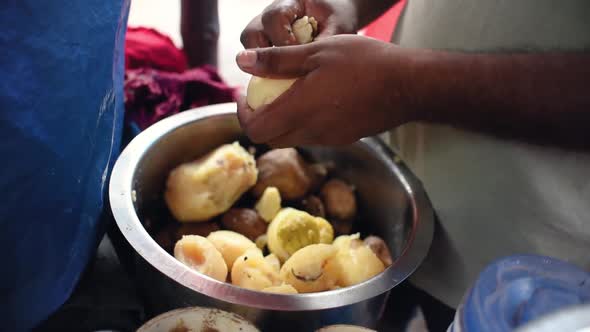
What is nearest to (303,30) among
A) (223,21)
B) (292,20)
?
(292,20)

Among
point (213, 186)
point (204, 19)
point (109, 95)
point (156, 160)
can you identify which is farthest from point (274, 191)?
point (204, 19)

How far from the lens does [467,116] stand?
0.68m

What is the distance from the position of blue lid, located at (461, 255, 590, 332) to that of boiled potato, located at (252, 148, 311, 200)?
51cm

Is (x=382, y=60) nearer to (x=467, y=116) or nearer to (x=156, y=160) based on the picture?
(x=467, y=116)

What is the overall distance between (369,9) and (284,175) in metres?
0.32

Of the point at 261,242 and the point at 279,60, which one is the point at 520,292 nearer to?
the point at 279,60

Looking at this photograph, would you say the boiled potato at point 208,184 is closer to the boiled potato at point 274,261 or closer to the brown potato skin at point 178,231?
the brown potato skin at point 178,231

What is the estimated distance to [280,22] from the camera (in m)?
0.78

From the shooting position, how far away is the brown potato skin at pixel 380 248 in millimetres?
856

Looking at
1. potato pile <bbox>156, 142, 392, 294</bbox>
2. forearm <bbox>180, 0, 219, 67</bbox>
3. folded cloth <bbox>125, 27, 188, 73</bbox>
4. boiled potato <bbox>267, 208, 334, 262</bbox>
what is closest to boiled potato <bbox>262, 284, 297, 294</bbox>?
potato pile <bbox>156, 142, 392, 294</bbox>

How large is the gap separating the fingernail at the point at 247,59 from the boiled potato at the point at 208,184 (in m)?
0.23

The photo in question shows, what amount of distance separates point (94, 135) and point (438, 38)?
509mm

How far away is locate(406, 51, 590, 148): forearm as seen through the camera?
0.61 meters

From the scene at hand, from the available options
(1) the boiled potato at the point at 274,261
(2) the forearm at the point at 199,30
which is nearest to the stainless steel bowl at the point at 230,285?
(1) the boiled potato at the point at 274,261
